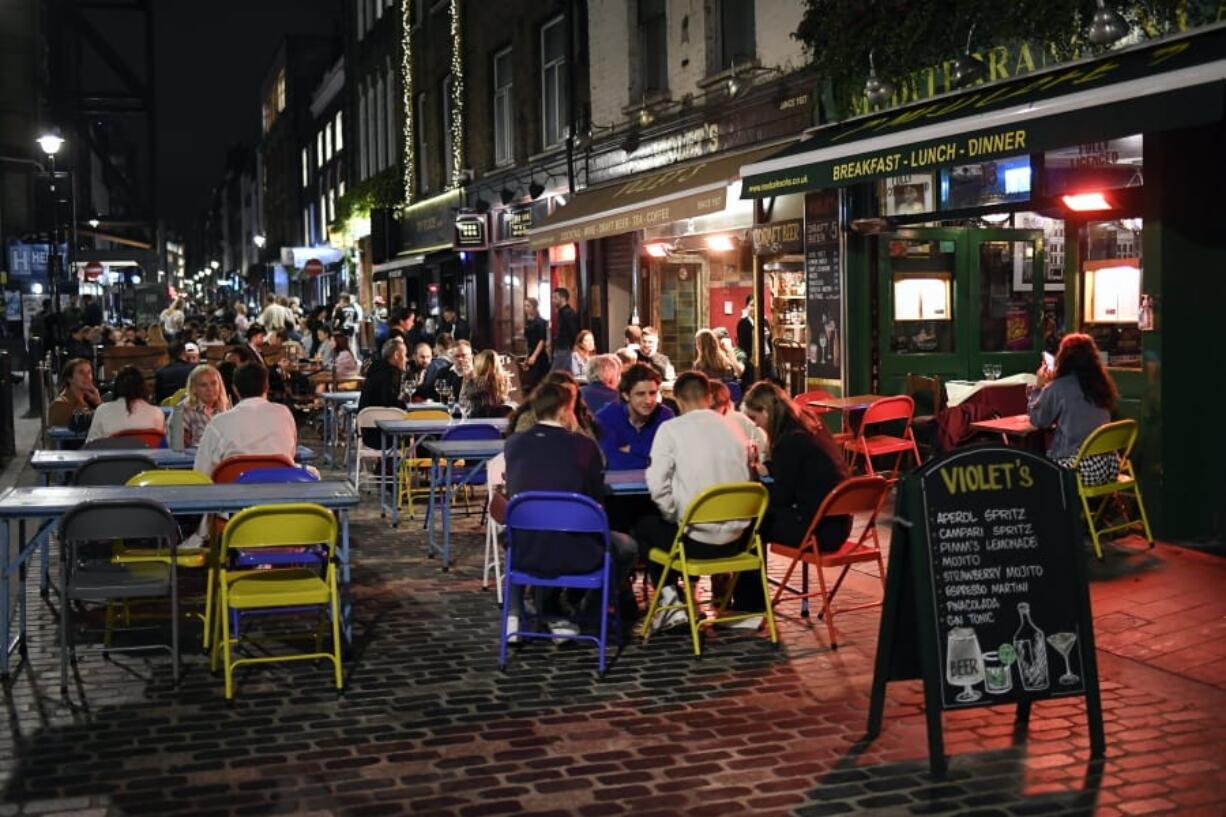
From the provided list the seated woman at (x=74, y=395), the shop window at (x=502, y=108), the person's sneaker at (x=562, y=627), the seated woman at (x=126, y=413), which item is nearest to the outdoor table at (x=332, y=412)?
the seated woman at (x=74, y=395)

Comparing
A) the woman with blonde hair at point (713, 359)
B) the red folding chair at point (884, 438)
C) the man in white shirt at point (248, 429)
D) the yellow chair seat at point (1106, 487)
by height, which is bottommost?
the yellow chair seat at point (1106, 487)

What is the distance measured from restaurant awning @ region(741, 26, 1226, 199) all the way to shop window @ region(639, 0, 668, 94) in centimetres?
637

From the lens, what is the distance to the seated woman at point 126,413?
1063cm

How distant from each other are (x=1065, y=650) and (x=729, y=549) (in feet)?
7.68

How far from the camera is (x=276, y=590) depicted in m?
7.10

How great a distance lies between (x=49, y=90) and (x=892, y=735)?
51895 mm

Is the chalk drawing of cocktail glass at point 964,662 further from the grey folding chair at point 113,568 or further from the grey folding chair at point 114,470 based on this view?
the grey folding chair at point 114,470

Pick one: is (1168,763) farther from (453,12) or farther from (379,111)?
(379,111)

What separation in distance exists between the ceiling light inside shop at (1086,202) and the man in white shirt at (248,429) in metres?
6.62

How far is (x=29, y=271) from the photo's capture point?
3647 cm

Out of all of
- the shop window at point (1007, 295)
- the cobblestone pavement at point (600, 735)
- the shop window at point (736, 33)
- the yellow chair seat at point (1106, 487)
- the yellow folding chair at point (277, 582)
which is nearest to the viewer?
the cobblestone pavement at point (600, 735)

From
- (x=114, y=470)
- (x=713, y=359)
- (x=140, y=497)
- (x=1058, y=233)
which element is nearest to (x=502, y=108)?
(x=713, y=359)

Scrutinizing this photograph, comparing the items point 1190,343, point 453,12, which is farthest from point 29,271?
point 1190,343

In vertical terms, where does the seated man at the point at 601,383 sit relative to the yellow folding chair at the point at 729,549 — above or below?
above
